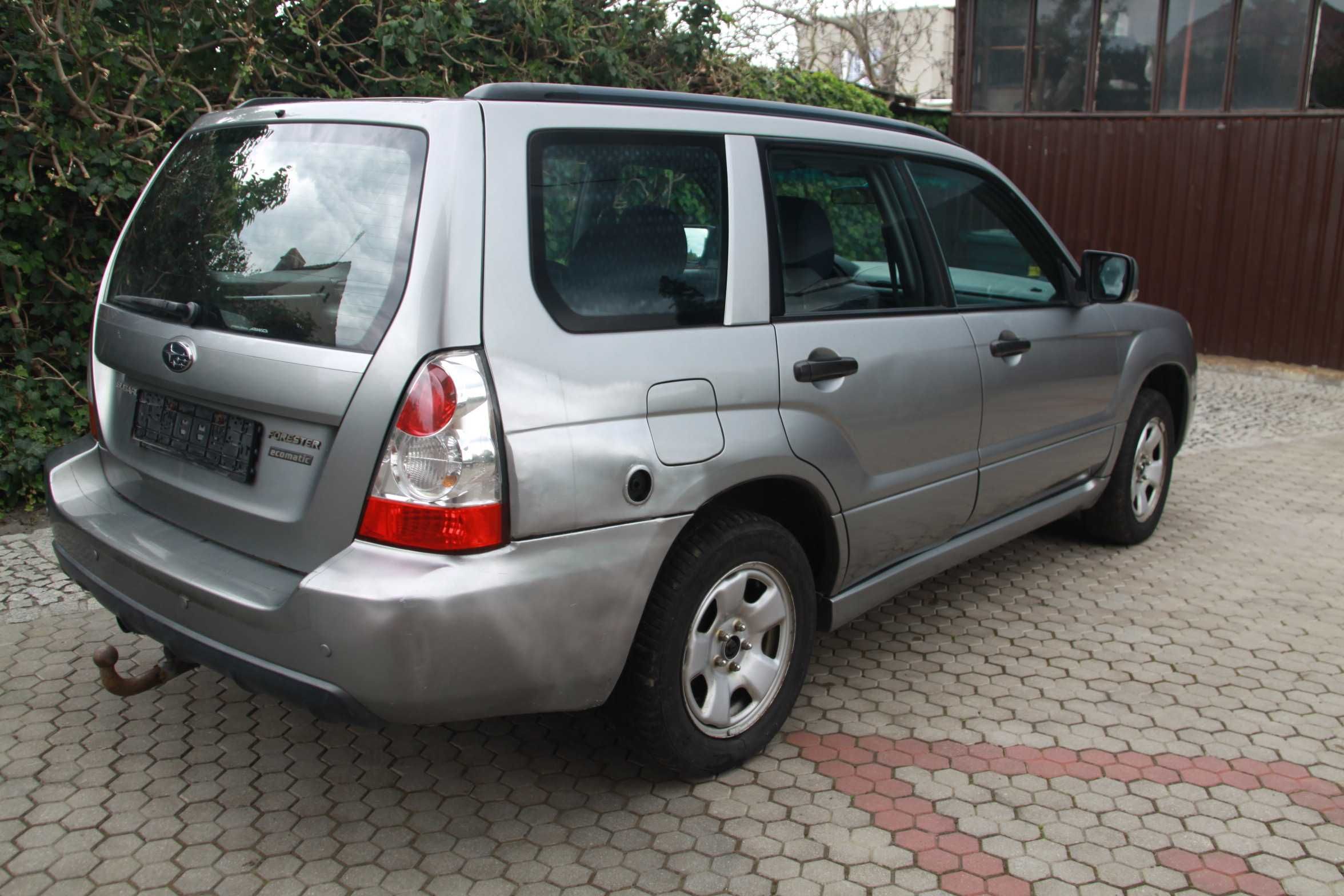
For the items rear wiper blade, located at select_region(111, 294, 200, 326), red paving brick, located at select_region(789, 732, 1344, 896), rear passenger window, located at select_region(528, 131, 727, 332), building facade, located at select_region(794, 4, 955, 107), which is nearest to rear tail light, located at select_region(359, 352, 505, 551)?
rear passenger window, located at select_region(528, 131, 727, 332)

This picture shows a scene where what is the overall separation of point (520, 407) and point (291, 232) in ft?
2.52

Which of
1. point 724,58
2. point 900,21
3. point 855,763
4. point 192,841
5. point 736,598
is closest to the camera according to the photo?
point 192,841

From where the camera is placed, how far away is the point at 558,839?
2.93 metres

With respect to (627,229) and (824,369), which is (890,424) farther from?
(627,229)

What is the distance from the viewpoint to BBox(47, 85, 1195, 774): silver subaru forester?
8.16 ft

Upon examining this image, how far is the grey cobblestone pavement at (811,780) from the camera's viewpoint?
2.79m

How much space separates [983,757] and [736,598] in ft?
3.10

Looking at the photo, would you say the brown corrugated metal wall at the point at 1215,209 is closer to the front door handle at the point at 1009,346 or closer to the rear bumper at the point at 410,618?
the front door handle at the point at 1009,346

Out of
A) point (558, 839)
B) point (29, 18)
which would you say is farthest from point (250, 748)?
point (29, 18)

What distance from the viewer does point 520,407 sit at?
2525 millimetres

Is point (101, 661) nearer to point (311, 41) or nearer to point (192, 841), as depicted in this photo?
point (192, 841)

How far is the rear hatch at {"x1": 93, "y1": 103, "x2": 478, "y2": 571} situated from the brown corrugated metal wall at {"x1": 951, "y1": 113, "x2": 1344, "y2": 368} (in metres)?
9.65

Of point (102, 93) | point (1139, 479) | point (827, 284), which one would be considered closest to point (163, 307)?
point (827, 284)

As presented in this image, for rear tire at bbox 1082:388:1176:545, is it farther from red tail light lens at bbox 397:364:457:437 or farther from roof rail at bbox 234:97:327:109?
roof rail at bbox 234:97:327:109
